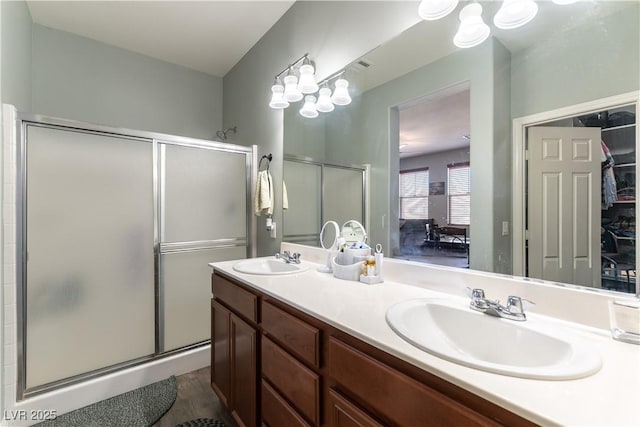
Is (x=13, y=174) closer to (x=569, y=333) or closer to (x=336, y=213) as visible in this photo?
(x=336, y=213)

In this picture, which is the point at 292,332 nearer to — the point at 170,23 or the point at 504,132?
the point at 504,132

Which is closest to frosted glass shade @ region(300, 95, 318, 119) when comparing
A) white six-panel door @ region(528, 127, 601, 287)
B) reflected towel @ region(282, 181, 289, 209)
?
reflected towel @ region(282, 181, 289, 209)

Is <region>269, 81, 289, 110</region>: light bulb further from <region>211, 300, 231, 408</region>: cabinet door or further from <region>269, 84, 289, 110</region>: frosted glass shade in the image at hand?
<region>211, 300, 231, 408</region>: cabinet door

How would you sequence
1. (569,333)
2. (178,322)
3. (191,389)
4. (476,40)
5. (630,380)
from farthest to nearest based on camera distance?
1. (178,322)
2. (191,389)
3. (476,40)
4. (569,333)
5. (630,380)

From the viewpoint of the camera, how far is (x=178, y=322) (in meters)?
2.19

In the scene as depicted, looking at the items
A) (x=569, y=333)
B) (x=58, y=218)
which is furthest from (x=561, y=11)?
(x=58, y=218)

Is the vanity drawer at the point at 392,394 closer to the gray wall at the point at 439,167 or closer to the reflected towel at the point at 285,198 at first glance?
the gray wall at the point at 439,167

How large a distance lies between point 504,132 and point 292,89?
1385mm

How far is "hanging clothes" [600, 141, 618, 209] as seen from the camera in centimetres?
84

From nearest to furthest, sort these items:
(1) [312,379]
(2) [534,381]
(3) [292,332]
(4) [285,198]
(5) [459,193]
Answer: (2) [534,381] → (1) [312,379] → (3) [292,332] → (5) [459,193] → (4) [285,198]

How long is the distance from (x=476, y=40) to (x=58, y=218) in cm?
241

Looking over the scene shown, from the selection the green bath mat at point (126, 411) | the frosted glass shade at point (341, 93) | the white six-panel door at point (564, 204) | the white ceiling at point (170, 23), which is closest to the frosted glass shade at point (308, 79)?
the frosted glass shade at point (341, 93)

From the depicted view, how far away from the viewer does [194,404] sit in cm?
180

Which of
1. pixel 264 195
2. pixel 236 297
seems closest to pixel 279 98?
pixel 264 195
